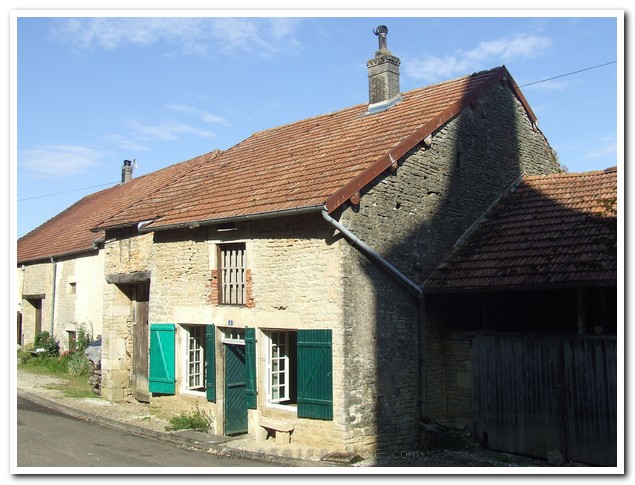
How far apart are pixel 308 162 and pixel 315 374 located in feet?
13.8

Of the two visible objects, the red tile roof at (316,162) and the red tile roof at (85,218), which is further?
the red tile roof at (85,218)

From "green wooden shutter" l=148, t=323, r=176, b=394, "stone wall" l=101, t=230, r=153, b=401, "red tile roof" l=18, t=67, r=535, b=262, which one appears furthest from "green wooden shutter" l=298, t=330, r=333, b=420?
"stone wall" l=101, t=230, r=153, b=401

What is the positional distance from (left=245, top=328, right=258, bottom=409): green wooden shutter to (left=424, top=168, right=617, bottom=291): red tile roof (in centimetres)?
317

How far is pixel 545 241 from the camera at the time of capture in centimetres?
1081

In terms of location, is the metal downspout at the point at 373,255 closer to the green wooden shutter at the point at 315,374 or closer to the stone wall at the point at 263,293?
the stone wall at the point at 263,293

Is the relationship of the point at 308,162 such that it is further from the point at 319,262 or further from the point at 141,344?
the point at 141,344

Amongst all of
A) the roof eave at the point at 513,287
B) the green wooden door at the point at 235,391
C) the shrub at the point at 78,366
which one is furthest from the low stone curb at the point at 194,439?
the shrub at the point at 78,366

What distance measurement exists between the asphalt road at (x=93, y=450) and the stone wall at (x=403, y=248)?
2.00 meters

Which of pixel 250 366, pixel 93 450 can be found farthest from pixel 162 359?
pixel 93 450

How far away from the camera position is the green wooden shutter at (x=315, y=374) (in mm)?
9922

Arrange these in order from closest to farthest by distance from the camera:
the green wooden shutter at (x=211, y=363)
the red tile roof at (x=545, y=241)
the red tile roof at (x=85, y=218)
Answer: the red tile roof at (x=545, y=241)
the green wooden shutter at (x=211, y=363)
the red tile roof at (x=85, y=218)

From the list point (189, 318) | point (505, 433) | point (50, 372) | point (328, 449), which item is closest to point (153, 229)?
point (189, 318)

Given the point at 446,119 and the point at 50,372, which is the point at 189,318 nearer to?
the point at 446,119

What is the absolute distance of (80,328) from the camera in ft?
65.9
